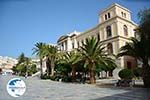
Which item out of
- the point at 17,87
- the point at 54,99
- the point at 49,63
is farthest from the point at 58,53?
the point at 17,87

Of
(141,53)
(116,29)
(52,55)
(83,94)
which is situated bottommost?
(83,94)

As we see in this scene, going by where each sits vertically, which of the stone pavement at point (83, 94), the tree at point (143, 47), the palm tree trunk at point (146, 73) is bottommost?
the stone pavement at point (83, 94)

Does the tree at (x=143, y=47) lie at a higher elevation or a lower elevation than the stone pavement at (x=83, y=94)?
higher

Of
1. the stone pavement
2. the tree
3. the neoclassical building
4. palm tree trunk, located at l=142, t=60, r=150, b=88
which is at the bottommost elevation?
the stone pavement

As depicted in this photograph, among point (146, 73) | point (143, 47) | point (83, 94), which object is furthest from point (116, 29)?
point (83, 94)

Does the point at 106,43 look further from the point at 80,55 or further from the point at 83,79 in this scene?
the point at 80,55

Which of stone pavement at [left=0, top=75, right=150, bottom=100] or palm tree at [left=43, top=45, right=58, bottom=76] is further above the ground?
palm tree at [left=43, top=45, right=58, bottom=76]

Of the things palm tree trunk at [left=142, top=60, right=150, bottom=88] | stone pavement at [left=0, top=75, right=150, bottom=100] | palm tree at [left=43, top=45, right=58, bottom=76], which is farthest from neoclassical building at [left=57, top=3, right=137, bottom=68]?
stone pavement at [left=0, top=75, right=150, bottom=100]

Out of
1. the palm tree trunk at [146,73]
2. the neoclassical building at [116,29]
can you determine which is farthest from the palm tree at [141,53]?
the neoclassical building at [116,29]

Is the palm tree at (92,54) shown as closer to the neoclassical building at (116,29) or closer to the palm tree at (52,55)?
the neoclassical building at (116,29)

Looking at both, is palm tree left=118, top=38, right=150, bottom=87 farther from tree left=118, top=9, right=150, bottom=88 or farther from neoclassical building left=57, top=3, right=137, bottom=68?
neoclassical building left=57, top=3, right=137, bottom=68

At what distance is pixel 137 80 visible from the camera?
30172mm

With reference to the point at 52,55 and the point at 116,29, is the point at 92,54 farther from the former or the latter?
the point at 116,29

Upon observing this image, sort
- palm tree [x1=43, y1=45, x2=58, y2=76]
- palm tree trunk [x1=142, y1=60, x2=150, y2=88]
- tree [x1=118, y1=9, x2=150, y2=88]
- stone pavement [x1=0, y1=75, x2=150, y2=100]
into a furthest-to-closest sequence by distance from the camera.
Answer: palm tree [x1=43, y1=45, x2=58, y2=76]
palm tree trunk [x1=142, y1=60, x2=150, y2=88]
tree [x1=118, y1=9, x2=150, y2=88]
stone pavement [x1=0, y1=75, x2=150, y2=100]
